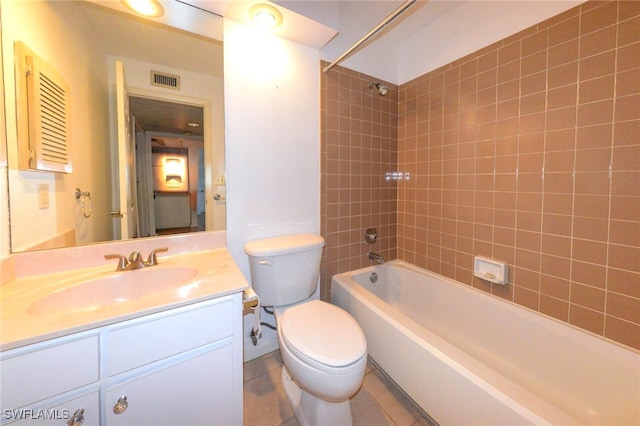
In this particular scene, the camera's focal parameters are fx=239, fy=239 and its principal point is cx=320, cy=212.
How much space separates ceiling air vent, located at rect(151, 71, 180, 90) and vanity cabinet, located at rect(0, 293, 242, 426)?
1.15 metres

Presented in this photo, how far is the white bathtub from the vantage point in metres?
0.90

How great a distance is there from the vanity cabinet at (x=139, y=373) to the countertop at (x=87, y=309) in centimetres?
3

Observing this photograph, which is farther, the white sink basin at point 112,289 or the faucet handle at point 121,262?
the faucet handle at point 121,262

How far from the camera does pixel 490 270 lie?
1580 millimetres

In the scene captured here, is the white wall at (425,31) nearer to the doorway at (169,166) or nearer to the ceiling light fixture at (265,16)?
the ceiling light fixture at (265,16)

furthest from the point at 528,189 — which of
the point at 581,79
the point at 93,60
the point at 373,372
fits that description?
the point at 93,60

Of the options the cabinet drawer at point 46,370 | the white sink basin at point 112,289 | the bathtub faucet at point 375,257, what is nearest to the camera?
the cabinet drawer at point 46,370

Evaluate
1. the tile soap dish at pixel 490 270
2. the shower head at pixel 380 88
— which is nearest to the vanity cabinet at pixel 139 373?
the tile soap dish at pixel 490 270

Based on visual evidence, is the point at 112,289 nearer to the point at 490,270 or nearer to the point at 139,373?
the point at 139,373

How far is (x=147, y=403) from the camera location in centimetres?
77

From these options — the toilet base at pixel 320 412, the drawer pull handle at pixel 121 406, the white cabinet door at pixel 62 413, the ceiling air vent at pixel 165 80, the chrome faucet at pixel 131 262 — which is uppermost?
the ceiling air vent at pixel 165 80

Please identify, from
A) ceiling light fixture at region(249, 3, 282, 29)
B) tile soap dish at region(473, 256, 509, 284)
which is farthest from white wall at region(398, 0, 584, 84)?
tile soap dish at region(473, 256, 509, 284)

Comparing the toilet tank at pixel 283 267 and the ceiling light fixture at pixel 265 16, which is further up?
the ceiling light fixture at pixel 265 16

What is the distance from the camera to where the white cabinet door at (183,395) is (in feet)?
2.43
